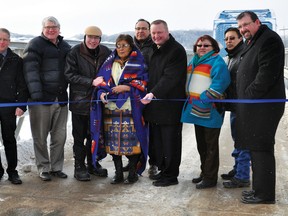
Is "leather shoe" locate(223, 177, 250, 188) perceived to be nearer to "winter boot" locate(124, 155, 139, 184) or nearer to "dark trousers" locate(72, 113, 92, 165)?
"winter boot" locate(124, 155, 139, 184)

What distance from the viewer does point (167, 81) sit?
15.3ft

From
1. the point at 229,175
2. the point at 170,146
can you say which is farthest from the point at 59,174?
the point at 229,175

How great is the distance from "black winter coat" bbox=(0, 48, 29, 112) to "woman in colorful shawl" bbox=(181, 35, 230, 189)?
1947 mm

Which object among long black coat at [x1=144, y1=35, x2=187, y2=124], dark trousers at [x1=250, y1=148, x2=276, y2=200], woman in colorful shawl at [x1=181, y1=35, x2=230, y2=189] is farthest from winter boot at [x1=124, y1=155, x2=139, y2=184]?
dark trousers at [x1=250, y1=148, x2=276, y2=200]

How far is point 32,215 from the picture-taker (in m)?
3.97

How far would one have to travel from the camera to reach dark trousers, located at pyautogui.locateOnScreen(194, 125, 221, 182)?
4695mm

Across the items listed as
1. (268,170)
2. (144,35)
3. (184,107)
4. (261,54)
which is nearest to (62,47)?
(144,35)

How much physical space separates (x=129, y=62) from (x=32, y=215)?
78.2 inches

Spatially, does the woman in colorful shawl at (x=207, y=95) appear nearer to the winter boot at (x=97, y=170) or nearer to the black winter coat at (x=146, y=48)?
the black winter coat at (x=146, y=48)

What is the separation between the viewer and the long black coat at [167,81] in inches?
184

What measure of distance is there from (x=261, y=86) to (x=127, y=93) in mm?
1592

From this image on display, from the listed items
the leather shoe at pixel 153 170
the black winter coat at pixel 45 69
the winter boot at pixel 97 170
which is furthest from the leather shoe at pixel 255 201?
the black winter coat at pixel 45 69

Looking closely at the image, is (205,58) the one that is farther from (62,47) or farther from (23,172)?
(23,172)

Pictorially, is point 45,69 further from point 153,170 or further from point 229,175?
point 229,175
